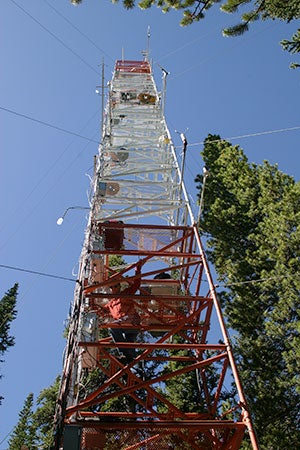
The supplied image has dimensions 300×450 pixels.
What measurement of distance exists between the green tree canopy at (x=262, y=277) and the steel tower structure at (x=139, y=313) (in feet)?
3.76

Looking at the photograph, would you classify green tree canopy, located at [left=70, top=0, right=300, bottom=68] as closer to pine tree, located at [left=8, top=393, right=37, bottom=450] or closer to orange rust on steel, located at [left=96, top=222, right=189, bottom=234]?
orange rust on steel, located at [left=96, top=222, right=189, bottom=234]

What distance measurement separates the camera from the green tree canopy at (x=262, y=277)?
10953 mm

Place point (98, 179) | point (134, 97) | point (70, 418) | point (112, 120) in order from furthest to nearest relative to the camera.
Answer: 1. point (134, 97)
2. point (112, 120)
3. point (98, 179)
4. point (70, 418)

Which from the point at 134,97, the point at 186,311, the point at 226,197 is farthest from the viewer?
the point at 226,197

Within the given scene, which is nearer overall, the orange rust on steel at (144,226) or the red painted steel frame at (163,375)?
the red painted steel frame at (163,375)


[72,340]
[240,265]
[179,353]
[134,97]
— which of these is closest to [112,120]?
[134,97]

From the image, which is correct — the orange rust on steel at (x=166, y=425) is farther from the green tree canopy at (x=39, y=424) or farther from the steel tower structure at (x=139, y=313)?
the green tree canopy at (x=39, y=424)

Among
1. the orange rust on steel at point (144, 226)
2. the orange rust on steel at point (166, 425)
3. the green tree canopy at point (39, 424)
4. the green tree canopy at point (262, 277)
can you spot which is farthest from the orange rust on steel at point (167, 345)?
the green tree canopy at point (39, 424)

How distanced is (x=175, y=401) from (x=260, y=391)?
3492 millimetres

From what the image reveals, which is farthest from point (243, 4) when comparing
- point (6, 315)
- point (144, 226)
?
point (6, 315)

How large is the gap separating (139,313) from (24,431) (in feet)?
37.8

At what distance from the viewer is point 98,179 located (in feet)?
32.3

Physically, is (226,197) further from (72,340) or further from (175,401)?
(72,340)

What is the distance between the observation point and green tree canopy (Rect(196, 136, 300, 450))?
10953mm
